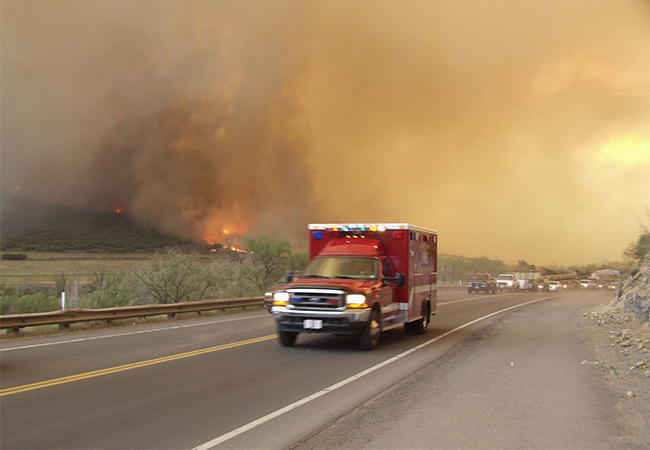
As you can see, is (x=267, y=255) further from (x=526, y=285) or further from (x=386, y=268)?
(x=526, y=285)

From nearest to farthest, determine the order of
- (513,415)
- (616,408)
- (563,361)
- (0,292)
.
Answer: (513,415)
(616,408)
(563,361)
(0,292)

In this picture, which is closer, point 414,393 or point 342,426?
point 342,426

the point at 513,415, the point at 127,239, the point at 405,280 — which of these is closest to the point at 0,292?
the point at 405,280

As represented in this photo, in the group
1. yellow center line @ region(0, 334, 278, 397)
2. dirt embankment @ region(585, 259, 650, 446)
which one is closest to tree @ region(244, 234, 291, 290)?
dirt embankment @ region(585, 259, 650, 446)

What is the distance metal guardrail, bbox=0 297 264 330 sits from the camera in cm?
1224

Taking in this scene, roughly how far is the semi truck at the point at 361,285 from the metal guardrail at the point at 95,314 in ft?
20.6

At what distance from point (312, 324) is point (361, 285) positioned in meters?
1.27

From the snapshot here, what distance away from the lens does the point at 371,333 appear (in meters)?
10.1

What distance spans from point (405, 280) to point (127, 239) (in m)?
65.9

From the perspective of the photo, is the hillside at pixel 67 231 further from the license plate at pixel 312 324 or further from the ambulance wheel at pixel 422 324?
the license plate at pixel 312 324

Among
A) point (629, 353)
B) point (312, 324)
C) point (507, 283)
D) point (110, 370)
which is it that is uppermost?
point (507, 283)

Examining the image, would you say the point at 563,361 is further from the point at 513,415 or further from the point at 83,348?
the point at 83,348

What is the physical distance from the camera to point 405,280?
37.3 ft

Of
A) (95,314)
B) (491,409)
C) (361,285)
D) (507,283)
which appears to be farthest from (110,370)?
(507,283)
